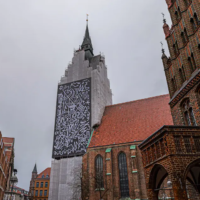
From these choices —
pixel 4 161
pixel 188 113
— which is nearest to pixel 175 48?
pixel 188 113

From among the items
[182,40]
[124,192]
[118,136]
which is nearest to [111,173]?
[124,192]

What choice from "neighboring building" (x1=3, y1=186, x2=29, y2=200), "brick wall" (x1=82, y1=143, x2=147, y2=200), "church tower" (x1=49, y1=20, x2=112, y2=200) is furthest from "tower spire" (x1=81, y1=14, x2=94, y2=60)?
"neighboring building" (x1=3, y1=186, x2=29, y2=200)

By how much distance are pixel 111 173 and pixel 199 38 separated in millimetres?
19643

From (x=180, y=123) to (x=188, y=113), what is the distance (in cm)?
94

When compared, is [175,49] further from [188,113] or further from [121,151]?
[121,151]

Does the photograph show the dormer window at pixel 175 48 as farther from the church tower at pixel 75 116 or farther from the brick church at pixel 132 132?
the church tower at pixel 75 116

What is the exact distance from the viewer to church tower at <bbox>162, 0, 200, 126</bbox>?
12.7 m

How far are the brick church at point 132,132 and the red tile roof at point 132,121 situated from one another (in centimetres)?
14

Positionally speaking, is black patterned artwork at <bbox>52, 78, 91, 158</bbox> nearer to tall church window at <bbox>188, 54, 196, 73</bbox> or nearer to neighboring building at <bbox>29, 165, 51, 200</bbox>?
tall church window at <bbox>188, 54, 196, 73</bbox>

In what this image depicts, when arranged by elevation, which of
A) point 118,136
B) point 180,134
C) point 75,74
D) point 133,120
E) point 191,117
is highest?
point 75,74

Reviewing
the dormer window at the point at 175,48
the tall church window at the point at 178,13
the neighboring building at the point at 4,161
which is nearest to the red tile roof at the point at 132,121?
the neighboring building at the point at 4,161

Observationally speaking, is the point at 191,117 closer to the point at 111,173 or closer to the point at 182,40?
the point at 182,40

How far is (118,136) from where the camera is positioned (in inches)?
1190

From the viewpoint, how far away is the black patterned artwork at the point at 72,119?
32.7m
